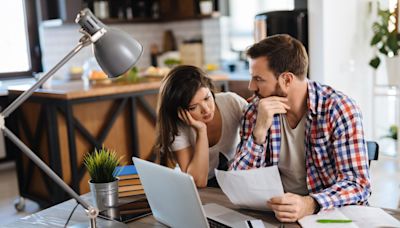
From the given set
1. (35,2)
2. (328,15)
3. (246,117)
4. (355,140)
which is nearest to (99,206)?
(246,117)

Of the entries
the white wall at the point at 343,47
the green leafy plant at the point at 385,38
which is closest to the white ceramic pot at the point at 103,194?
the white wall at the point at 343,47

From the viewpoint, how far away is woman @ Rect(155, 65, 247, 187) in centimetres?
224

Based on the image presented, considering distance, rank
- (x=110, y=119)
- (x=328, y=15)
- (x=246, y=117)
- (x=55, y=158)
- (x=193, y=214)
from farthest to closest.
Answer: (x=328, y=15), (x=110, y=119), (x=55, y=158), (x=246, y=117), (x=193, y=214)

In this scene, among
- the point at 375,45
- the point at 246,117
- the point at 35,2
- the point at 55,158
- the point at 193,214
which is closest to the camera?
the point at 193,214

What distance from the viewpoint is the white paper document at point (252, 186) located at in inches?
63.3

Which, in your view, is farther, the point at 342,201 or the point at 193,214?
the point at 342,201

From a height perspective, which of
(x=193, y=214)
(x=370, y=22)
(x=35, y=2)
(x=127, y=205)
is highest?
(x=35, y=2)

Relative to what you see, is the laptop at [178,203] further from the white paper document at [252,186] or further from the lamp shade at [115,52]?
the lamp shade at [115,52]

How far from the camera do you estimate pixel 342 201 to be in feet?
5.39

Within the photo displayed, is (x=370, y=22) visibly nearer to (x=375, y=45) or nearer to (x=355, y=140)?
(x=375, y=45)

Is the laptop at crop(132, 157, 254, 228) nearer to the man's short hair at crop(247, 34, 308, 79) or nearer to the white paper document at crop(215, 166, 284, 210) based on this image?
the white paper document at crop(215, 166, 284, 210)

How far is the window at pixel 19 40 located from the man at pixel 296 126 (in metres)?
4.30

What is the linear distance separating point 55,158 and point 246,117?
6.37ft

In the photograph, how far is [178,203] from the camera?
1.44m
